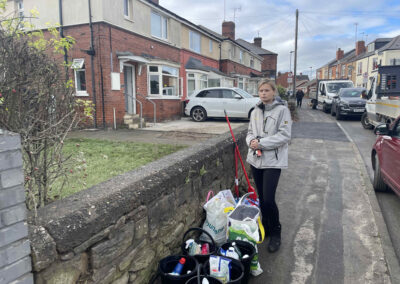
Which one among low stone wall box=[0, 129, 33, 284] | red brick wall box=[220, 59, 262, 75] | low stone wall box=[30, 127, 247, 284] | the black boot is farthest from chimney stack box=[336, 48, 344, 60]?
low stone wall box=[0, 129, 33, 284]

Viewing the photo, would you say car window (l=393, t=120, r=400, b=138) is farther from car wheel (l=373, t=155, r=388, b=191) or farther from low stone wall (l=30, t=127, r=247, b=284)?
low stone wall (l=30, t=127, r=247, b=284)

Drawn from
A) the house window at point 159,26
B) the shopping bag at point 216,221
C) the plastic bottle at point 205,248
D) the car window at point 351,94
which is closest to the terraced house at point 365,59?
the car window at point 351,94

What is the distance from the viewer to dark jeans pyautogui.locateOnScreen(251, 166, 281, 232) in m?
3.47

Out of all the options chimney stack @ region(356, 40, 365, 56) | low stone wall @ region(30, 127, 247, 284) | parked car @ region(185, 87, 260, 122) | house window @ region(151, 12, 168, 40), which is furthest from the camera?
chimney stack @ region(356, 40, 365, 56)

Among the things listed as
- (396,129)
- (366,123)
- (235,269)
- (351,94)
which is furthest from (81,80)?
(351,94)

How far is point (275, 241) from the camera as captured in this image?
355 centimetres

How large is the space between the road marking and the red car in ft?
4.86

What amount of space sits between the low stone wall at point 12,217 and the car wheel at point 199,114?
1327 cm

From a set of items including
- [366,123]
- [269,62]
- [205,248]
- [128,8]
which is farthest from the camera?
[269,62]

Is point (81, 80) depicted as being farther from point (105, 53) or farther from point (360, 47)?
point (360, 47)

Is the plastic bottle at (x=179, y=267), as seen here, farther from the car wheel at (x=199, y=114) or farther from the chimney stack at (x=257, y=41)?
the chimney stack at (x=257, y=41)

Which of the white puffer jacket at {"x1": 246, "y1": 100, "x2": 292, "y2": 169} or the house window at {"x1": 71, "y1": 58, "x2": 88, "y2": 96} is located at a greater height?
the house window at {"x1": 71, "y1": 58, "x2": 88, "y2": 96}

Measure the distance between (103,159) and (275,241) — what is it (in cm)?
356

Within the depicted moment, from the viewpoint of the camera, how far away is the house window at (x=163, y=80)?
14.3m
